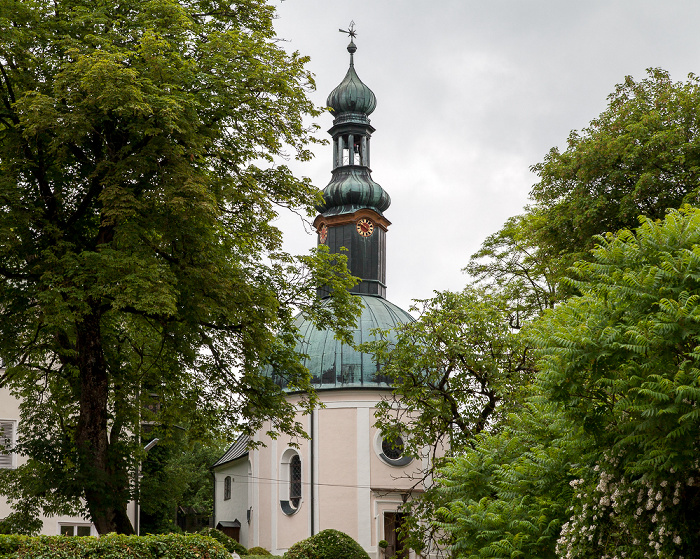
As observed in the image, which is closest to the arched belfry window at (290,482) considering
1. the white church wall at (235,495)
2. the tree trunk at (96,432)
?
the white church wall at (235,495)

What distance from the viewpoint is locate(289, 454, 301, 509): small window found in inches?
1517

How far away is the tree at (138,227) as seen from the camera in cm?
1631

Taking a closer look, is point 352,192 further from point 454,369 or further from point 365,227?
point 454,369

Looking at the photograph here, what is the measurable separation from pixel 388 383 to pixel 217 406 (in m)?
19.1

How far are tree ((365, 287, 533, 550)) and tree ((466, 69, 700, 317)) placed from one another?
183 cm

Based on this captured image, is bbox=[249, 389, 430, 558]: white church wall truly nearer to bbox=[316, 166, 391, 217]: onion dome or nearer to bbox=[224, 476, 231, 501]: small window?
bbox=[224, 476, 231, 501]: small window

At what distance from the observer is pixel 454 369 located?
78.4 feet

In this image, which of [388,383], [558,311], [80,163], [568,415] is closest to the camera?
[568,415]

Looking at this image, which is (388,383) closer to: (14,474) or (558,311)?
(14,474)

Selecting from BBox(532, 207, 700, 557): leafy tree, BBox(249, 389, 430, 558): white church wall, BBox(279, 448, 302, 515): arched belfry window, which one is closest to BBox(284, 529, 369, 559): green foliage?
BBox(249, 389, 430, 558): white church wall

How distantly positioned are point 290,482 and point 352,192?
14127 mm

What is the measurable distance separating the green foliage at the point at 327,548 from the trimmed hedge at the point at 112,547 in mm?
11640

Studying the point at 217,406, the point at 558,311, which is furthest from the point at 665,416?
the point at 217,406

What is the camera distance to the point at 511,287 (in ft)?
93.9
